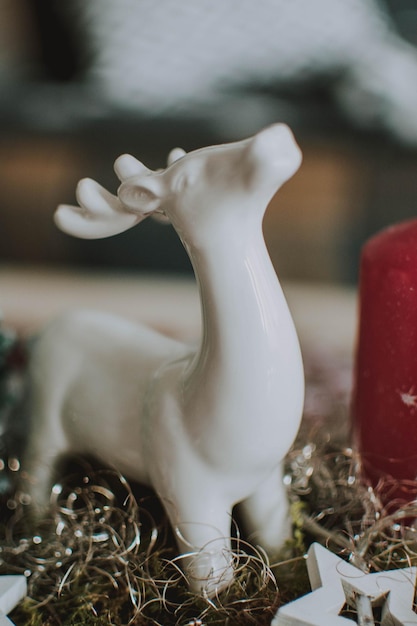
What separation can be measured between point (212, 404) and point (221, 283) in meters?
0.06

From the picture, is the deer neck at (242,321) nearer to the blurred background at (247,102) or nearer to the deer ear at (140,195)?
the deer ear at (140,195)

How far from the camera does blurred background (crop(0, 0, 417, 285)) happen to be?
124 centimetres

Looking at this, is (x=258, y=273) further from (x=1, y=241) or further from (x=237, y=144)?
(x=1, y=241)

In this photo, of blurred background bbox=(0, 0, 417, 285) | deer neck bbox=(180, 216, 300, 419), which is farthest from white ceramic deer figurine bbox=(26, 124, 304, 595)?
blurred background bbox=(0, 0, 417, 285)

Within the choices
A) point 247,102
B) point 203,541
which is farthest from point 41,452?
point 247,102

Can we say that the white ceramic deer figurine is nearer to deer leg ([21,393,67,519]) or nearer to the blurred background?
deer leg ([21,393,67,519])

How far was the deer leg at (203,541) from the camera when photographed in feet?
→ 1.07

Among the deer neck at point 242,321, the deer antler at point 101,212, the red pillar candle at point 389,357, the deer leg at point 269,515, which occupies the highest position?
the deer antler at point 101,212

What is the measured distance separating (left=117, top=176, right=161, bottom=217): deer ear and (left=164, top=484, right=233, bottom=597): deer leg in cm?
13

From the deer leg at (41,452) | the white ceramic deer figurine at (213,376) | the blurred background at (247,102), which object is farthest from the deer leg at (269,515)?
the blurred background at (247,102)

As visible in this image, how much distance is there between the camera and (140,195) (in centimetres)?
31

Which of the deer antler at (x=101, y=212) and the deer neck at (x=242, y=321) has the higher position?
the deer antler at (x=101, y=212)

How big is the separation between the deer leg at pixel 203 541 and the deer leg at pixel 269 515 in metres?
0.03

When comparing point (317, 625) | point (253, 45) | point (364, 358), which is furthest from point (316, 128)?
point (317, 625)
